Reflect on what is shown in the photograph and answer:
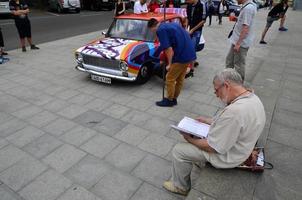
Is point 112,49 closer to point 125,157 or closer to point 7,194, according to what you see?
point 125,157

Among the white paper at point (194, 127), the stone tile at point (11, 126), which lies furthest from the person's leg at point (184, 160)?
the stone tile at point (11, 126)

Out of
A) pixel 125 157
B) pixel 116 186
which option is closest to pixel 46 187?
Answer: pixel 116 186

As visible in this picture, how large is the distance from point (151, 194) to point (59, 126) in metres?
2.18

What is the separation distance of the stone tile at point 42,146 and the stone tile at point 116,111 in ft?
3.74

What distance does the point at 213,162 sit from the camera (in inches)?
97.2

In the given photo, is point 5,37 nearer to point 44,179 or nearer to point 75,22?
point 75,22

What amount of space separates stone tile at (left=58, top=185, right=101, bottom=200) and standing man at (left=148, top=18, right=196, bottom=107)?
2566 mm

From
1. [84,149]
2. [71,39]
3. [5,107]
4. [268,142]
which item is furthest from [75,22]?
[268,142]

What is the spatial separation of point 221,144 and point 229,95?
17.5 inches

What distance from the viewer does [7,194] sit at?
9.81 feet

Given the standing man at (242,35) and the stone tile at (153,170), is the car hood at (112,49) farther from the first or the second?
the stone tile at (153,170)

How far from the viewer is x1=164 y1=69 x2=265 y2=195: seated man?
220 cm

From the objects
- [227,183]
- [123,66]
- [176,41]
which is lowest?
[227,183]

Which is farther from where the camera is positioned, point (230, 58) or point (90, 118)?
point (230, 58)
